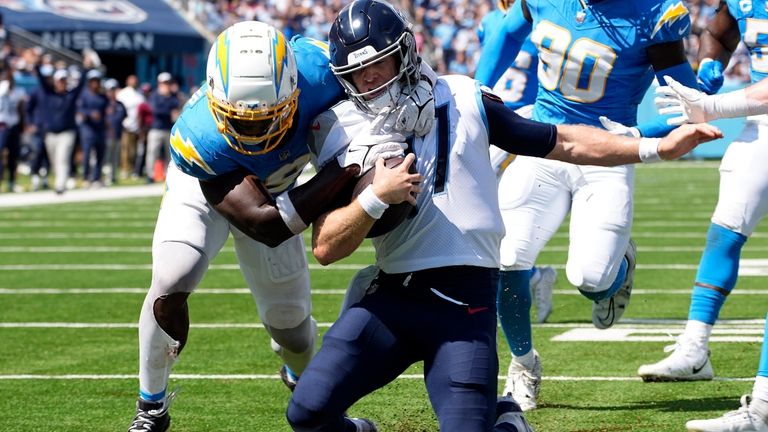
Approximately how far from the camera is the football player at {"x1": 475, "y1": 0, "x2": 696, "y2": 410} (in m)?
5.23

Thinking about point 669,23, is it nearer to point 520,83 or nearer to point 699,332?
point 699,332

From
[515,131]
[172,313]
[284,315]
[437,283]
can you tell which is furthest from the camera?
[284,315]

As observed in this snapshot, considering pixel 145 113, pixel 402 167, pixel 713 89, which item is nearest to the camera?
pixel 402 167

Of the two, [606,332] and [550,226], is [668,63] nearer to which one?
[550,226]

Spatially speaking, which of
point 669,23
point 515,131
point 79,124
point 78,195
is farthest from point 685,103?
point 79,124

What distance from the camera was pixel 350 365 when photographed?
3.66 meters

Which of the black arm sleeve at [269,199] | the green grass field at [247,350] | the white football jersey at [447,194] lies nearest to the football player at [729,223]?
the green grass field at [247,350]

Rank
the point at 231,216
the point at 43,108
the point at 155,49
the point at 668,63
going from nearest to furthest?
1. the point at 231,216
2. the point at 668,63
3. the point at 43,108
4. the point at 155,49

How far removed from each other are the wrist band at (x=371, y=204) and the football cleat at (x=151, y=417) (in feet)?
4.98

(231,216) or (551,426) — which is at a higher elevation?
(231,216)

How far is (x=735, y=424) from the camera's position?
14.3ft

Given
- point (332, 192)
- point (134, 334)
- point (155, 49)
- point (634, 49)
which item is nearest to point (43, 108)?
point (155, 49)

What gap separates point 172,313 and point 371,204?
4.39 feet

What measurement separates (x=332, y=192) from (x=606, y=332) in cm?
348
